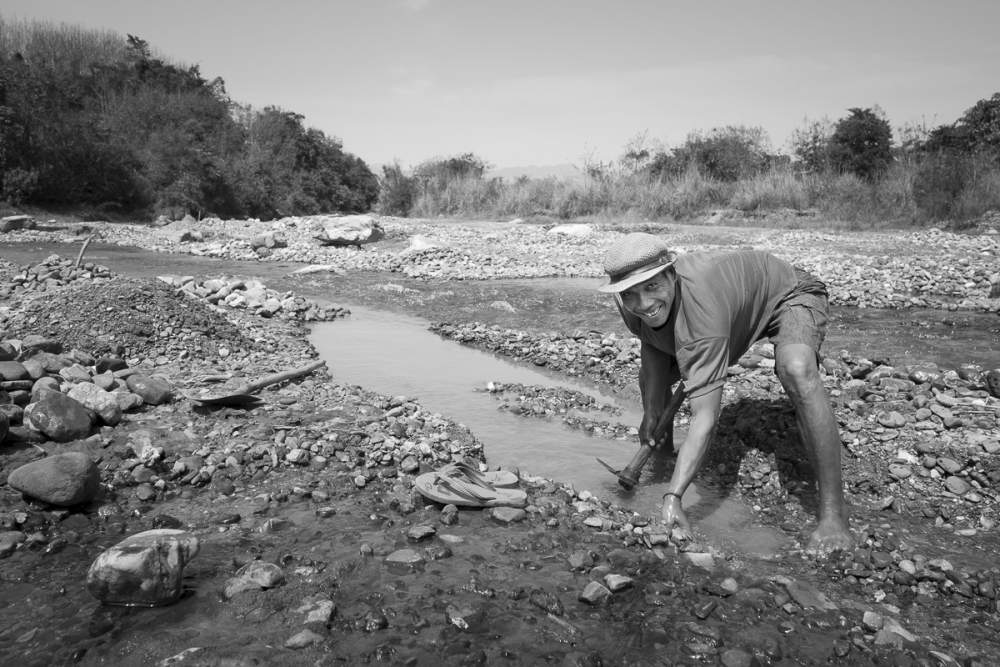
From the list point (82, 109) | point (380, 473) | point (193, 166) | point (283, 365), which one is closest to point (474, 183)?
point (193, 166)

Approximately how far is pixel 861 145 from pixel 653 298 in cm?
2496

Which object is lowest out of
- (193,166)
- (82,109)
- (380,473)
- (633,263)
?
(380,473)

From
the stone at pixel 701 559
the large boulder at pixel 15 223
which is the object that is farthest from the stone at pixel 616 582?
the large boulder at pixel 15 223

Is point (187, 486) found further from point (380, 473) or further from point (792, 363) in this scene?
point (792, 363)

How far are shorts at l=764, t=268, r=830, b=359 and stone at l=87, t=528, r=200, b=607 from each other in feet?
9.63

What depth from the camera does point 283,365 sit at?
624 centimetres

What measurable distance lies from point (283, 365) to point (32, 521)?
302 centimetres

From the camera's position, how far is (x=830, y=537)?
3229 millimetres

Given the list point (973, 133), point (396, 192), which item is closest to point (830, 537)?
point (973, 133)

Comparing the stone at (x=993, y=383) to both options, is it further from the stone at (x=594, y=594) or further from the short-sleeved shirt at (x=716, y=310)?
the stone at (x=594, y=594)

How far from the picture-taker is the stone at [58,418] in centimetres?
416

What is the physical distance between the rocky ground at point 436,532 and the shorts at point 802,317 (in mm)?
979

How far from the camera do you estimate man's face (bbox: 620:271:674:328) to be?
3.25 m

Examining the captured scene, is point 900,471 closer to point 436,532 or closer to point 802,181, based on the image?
point 436,532
